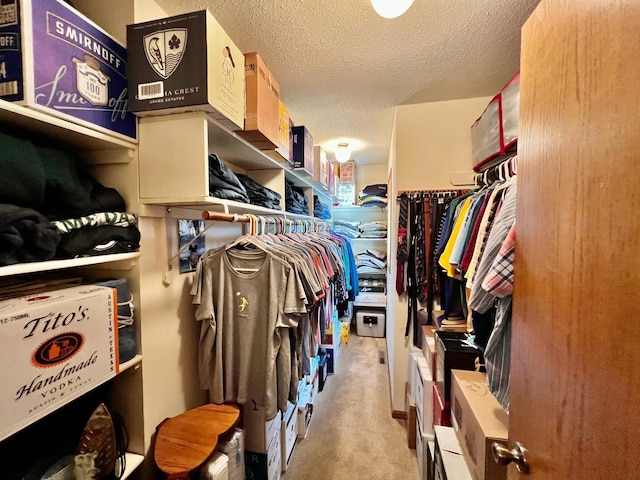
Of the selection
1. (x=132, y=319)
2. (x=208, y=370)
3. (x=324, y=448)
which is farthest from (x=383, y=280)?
(x=132, y=319)

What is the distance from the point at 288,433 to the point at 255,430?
473 mm

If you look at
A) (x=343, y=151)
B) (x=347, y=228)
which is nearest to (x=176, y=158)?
(x=343, y=151)

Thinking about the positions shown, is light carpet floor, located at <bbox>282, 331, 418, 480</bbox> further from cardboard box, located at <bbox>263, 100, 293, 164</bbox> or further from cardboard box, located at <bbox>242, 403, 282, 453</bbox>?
cardboard box, located at <bbox>263, 100, 293, 164</bbox>

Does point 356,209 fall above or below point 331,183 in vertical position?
below

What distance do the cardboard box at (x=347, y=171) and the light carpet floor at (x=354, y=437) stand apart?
248cm

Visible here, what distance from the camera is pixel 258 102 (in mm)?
1236

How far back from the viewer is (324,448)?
1986mm

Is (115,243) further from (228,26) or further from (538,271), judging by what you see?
(538,271)

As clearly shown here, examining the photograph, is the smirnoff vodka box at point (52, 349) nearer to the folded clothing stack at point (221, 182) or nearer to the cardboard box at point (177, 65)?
the folded clothing stack at point (221, 182)

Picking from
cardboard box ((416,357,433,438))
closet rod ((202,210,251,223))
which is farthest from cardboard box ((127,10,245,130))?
cardboard box ((416,357,433,438))

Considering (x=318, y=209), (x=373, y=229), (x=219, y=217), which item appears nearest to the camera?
(x=219, y=217)

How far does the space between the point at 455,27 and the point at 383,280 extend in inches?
132

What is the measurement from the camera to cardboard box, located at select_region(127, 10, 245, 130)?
0.93 metres

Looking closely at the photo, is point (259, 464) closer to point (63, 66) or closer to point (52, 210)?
point (52, 210)
